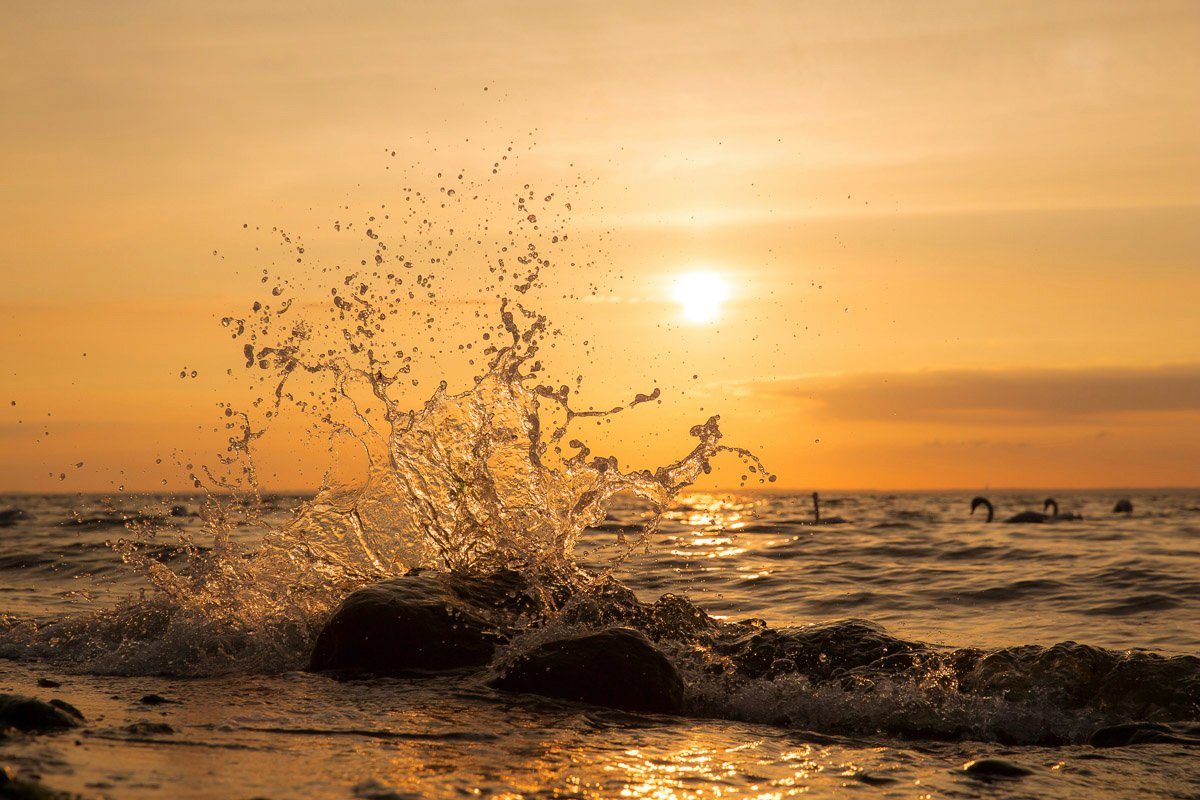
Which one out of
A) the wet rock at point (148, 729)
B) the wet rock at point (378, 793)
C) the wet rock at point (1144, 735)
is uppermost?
the wet rock at point (148, 729)

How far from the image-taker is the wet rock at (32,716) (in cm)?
595

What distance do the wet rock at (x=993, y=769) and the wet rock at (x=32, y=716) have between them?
201 inches

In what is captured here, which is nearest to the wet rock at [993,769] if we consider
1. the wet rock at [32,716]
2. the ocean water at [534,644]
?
the ocean water at [534,644]

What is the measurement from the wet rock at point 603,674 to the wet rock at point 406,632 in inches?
38.3

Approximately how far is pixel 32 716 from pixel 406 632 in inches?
131

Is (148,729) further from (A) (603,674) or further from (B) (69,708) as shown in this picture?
(A) (603,674)

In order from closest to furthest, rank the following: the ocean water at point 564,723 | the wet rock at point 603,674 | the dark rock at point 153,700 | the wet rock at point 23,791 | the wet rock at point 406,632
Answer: the wet rock at point 23,791 → the ocean water at point 564,723 → the dark rock at point 153,700 → the wet rock at point 603,674 → the wet rock at point 406,632

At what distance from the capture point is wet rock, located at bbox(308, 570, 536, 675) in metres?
8.78

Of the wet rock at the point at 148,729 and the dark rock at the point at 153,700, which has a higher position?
the wet rock at the point at 148,729

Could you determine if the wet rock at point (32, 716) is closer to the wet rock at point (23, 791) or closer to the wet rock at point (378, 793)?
the wet rock at point (23, 791)

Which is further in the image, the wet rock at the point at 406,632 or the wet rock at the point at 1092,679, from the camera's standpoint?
the wet rock at the point at 406,632

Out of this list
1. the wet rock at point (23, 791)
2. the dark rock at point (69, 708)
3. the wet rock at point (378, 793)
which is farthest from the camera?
the dark rock at point (69, 708)

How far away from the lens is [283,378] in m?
11.5

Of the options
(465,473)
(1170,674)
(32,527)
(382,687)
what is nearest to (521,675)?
(382,687)
